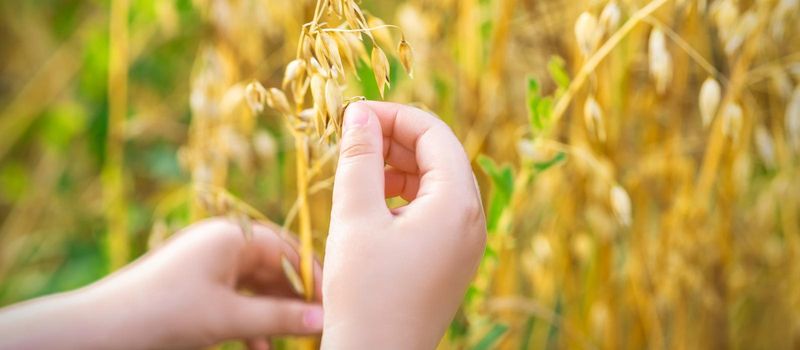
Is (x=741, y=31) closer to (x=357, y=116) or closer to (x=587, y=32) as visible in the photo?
(x=587, y=32)

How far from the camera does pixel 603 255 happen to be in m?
0.77

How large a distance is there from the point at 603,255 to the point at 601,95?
167 mm

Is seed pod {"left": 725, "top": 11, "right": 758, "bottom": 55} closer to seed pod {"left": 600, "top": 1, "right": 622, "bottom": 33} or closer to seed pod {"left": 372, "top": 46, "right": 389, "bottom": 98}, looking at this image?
seed pod {"left": 600, "top": 1, "right": 622, "bottom": 33}

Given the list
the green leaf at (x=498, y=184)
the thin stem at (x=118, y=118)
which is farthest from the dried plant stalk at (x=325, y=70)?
the thin stem at (x=118, y=118)

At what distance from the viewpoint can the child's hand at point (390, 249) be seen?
0.39 meters

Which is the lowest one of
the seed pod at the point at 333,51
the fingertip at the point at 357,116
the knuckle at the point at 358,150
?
the knuckle at the point at 358,150

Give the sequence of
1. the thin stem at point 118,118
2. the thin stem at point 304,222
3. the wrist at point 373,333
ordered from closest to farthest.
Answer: the wrist at point 373,333 < the thin stem at point 304,222 < the thin stem at point 118,118

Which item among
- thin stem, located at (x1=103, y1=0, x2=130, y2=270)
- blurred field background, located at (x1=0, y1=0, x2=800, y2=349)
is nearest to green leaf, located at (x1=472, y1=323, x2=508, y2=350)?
blurred field background, located at (x1=0, y1=0, x2=800, y2=349)

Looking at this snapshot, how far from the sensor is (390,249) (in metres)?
0.40

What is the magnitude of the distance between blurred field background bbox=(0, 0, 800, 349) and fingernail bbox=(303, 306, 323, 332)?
9 cm

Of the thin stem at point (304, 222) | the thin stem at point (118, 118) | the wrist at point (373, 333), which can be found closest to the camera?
the wrist at point (373, 333)

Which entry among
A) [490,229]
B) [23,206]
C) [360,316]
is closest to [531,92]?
[490,229]

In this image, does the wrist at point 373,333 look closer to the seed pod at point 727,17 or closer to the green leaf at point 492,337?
the green leaf at point 492,337

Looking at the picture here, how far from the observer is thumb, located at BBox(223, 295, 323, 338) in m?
0.56
